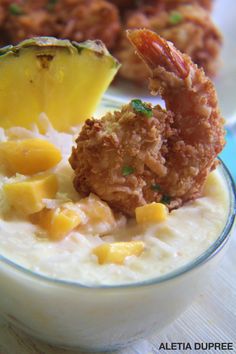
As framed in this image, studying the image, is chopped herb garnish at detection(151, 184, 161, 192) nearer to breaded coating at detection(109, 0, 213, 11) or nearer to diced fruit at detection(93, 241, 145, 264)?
diced fruit at detection(93, 241, 145, 264)

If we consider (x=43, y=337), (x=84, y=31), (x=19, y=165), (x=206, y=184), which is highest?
(x=206, y=184)

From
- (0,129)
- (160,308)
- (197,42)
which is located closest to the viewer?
(160,308)

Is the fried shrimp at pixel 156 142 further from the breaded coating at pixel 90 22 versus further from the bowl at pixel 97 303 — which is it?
the breaded coating at pixel 90 22

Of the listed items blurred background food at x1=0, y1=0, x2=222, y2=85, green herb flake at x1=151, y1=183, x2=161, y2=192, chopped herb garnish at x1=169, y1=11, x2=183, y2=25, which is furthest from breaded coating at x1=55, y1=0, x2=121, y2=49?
green herb flake at x1=151, y1=183, x2=161, y2=192

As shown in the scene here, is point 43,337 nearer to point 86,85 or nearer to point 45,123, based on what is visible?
point 45,123

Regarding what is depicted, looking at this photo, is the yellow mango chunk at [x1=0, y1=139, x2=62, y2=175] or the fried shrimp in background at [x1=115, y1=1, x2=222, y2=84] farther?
the fried shrimp in background at [x1=115, y1=1, x2=222, y2=84]

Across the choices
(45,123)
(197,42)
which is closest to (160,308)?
(45,123)
